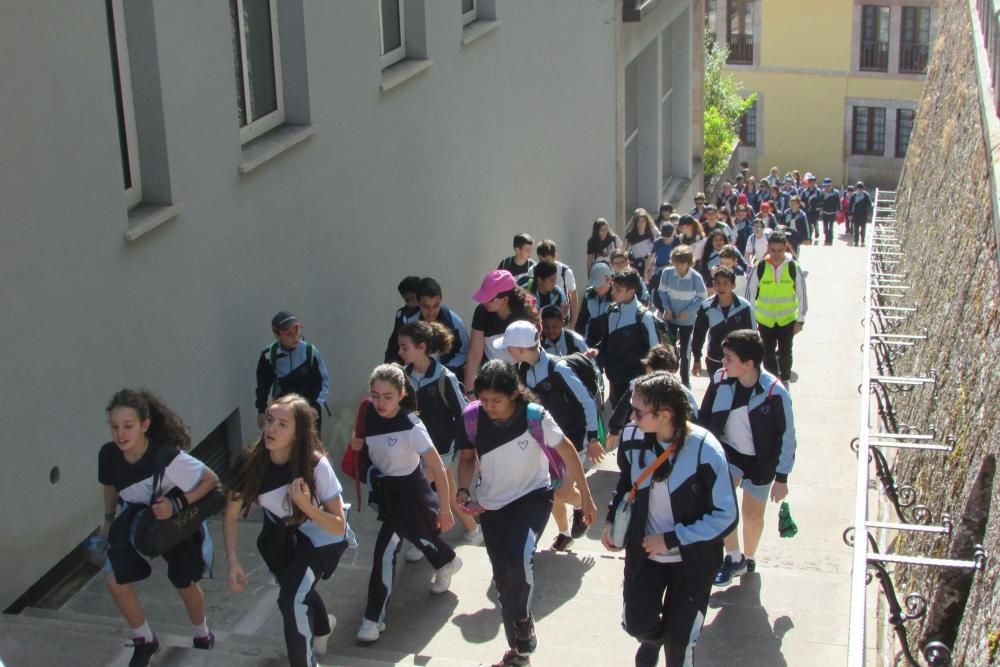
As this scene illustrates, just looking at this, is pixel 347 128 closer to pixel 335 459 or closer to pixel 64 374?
pixel 335 459

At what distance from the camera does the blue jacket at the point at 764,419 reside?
736cm

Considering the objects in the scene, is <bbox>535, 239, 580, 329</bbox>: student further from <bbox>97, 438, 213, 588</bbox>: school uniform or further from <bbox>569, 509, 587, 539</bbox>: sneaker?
<bbox>97, 438, 213, 588</bbox>: school uniform

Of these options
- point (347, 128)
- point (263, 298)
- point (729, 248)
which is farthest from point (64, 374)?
point (729, 248)

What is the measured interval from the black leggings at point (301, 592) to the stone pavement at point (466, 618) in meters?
0.22

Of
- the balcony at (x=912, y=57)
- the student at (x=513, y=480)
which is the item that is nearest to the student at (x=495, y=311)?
the student at (x=513, y=480)

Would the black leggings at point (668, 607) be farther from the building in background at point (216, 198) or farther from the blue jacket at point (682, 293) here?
the blue jacket at point (682, 293)

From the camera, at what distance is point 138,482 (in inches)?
239

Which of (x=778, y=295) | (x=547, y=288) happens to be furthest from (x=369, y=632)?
(x=778, y=295)

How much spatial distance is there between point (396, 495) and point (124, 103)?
113 inches

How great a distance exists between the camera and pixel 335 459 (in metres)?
10.2

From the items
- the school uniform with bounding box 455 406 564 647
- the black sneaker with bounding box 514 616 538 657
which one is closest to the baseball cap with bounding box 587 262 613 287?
the school uniform with bounding box 455 406 564 647

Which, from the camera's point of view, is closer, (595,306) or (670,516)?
(670,516)

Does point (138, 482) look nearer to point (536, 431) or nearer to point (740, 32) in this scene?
point (536, 431)

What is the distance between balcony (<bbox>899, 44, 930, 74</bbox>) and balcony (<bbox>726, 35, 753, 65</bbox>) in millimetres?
4667
